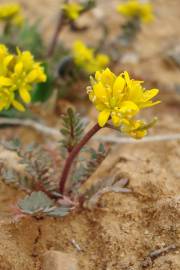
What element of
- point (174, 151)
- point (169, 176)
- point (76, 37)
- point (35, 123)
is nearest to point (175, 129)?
point (174, 151)

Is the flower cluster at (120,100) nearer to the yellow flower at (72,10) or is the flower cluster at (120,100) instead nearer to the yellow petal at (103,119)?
the yellow petal at (103,119)

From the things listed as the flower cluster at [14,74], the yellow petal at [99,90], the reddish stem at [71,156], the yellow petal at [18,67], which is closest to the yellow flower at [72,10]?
the flower cluster at [14,74]

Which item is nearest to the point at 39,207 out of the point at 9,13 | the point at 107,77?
the point at 107,77

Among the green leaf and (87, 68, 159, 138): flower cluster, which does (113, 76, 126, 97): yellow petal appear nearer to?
(87, 68, 159, 138): flower cluster

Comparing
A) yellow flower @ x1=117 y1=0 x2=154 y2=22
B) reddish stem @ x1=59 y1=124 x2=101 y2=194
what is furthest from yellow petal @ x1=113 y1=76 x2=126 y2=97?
yellow flower @ x1=117 y1=0 x2=154 y2=22

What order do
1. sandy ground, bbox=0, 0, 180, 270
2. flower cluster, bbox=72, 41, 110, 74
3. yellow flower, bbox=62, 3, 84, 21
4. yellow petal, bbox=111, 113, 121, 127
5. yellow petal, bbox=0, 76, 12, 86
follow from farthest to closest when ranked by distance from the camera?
flower cluster, bbox=72, 41, 110, 74 → yellow flower, bbox=62, 3, 84, 21 → yellow petal, bbox=0, 76, 12, 86 → sandy ground, bbox=0, 0, 180, 270 → yellow petal, bbox=111, 113, 121, 127

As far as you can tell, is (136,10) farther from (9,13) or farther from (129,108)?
(129,108)
